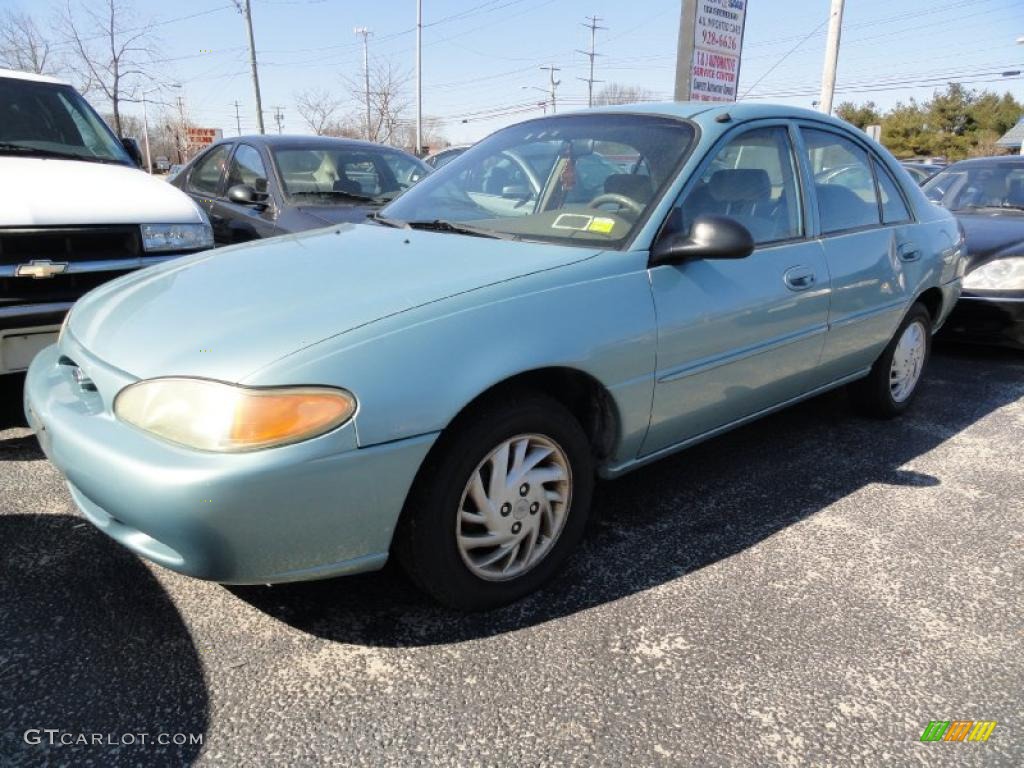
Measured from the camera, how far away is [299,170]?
568 centimetres

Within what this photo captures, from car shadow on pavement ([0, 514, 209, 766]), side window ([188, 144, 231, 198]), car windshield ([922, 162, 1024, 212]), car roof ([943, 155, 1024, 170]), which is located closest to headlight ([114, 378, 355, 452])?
A: car shadow on pavement ([0, 514, 209, 766])

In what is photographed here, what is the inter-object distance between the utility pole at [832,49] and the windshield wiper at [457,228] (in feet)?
37.5

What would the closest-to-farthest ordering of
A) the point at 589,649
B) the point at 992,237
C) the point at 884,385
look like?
1. the point at 589,649
2. the point at 884,385
3. the point at 992,237

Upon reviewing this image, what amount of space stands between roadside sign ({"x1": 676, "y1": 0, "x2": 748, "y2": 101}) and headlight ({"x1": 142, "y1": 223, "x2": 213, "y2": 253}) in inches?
223

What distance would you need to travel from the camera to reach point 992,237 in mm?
5445

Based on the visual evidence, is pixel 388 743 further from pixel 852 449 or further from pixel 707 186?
pixel 852 449

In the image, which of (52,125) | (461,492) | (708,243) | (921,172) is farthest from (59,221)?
(921,172)

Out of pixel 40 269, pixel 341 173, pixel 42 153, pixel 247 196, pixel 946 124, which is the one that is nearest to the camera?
pixel 40 269

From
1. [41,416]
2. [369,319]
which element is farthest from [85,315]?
[369,319]

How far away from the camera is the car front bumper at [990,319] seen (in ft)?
16.8

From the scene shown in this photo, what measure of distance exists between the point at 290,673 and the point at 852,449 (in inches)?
113

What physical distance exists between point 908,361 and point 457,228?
2.73 metres

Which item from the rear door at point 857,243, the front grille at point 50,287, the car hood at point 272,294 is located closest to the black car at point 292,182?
the front grille at point 50,287

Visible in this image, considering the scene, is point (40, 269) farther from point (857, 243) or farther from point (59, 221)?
point (857, 243)
